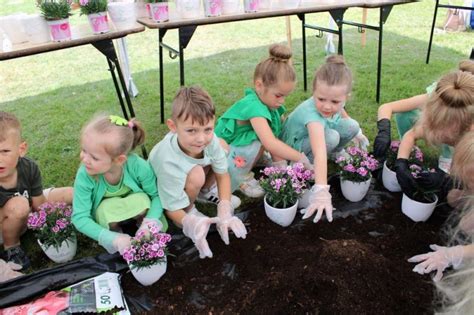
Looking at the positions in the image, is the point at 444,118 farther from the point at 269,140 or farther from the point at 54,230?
the point at 54,230

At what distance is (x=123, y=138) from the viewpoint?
174cm

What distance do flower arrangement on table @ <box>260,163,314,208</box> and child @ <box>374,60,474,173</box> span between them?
0.57m

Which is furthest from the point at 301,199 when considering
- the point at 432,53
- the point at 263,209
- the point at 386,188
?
the point at 432,53

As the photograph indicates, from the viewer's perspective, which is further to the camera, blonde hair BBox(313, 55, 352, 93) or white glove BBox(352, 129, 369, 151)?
white glove BBox(352, 129, 369, 151)

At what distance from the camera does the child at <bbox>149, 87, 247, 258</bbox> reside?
179 cm

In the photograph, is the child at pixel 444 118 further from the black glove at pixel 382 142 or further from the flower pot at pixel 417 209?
the black glove at pixel 382 142

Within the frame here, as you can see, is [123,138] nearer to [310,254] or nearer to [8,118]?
[8,118]

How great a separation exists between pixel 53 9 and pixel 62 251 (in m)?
1.34

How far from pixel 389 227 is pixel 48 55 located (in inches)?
216

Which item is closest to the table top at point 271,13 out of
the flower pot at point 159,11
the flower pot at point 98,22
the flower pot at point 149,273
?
the flower pot at point 159,11

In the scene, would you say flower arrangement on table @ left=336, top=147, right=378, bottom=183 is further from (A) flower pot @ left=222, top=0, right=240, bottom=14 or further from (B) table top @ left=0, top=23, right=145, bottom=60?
(B) table top @ left=0, top=23, right=145, bottom=60

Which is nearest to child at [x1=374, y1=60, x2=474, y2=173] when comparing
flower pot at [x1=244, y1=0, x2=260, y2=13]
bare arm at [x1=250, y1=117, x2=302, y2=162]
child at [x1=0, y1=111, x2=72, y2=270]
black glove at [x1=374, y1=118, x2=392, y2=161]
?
black glove at [x1=374, y1=118, x2=392, y2=161]

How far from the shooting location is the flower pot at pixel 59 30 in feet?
7.30

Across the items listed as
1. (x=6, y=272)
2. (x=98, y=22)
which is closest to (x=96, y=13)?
(x=98, y=22)
